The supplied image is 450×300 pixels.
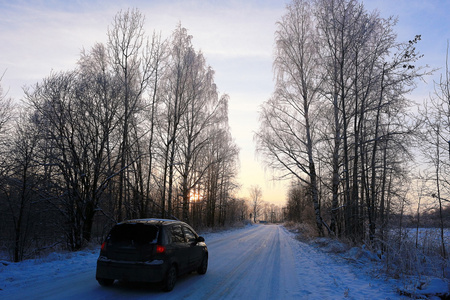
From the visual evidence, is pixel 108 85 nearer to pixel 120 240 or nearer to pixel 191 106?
pixel 191 106

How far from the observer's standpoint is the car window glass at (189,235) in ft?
26.0

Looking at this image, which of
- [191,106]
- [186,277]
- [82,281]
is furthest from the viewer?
[191,106]

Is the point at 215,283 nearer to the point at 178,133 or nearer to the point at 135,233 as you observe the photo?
the point at 135,233

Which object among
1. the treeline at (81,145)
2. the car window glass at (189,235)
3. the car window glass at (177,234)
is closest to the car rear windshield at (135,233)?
the car window glass at (177,234)

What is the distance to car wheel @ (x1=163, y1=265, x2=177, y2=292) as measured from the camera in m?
6.26

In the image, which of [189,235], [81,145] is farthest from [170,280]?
[81,145]

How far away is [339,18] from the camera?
54.4ft

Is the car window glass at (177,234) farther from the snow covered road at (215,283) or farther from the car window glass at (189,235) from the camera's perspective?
the snow covered road at (215,283)

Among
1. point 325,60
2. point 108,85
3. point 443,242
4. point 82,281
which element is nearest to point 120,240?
point 82,281

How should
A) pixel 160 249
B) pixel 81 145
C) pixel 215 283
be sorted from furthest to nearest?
pixel 81 145 < pixel 215 283 < pixel 160 249

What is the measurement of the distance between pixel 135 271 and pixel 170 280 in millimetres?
836

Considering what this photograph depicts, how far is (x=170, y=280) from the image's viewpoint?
21.0 feet

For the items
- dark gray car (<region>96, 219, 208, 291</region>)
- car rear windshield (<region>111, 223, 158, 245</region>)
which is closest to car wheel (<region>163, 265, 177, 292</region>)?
dark gray car (<region>96, 219, 208, 291</region>)

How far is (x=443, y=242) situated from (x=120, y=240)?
976 cm
